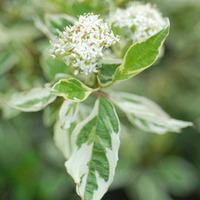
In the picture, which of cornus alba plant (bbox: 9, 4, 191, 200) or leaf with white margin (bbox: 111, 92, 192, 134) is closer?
cornus alba plant (bbox: 9, 4, 191, 200)

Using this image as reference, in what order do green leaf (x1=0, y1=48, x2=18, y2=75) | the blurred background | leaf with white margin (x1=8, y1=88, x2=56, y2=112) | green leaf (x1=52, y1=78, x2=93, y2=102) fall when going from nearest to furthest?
1. green leaf (x1=52, y1=78, x2=93, y2=102)
2. leaf with white margin (x1=8, y1=88, x2=56, y2=112)
3. green leaf (x1=0, y1=48, x2=18, y2=75)
4. the blurred background

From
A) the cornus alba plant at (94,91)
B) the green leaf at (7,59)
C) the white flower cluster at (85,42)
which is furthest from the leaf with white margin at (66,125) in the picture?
the green leaf at (7,59)

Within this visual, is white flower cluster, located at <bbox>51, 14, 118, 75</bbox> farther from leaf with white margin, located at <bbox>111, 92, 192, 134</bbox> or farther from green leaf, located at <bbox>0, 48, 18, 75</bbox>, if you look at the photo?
green leaf, located at <bbox>0, 48, 18, 75</bbox>

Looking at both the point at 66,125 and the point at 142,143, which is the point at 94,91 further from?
the point at 142,143

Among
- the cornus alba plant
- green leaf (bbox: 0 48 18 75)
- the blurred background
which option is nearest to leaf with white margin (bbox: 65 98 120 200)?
the cornus alba plant

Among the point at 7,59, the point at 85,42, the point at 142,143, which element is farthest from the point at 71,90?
the point at 142,143

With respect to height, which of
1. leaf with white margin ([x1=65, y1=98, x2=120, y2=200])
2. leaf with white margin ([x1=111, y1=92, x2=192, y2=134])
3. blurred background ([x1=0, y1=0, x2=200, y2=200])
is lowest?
blurred background ([x1=0, y1=0, x2=200, y2=200])

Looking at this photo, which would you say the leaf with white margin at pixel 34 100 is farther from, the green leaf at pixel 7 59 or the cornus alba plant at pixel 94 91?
the green leaf at pixel 7 59
